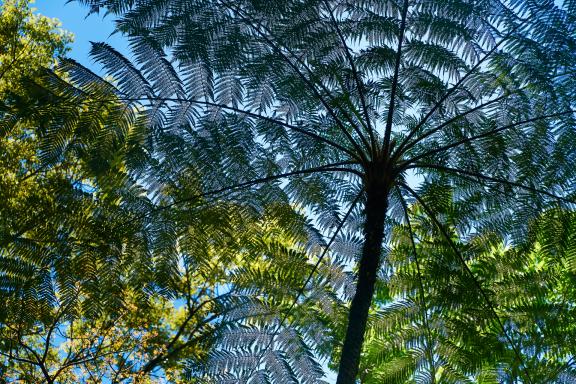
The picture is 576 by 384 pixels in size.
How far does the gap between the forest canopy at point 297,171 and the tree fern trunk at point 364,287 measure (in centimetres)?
23

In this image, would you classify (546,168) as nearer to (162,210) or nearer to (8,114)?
(162,210)

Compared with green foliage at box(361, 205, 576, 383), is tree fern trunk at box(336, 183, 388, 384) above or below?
below

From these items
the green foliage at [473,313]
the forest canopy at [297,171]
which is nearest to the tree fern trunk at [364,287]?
the forest canopy at [297,171]

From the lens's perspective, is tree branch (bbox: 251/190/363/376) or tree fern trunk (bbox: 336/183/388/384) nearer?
tree fern trunk (bbox: 336/183/388/384)

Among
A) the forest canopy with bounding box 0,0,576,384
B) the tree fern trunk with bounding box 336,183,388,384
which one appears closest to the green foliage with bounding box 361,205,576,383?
the forest canopy with bounding box 0,0,576,384

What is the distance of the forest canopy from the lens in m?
2.84

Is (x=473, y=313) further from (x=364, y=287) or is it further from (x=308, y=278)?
(x=364, y=287)

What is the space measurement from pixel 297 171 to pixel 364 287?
0.66 metres

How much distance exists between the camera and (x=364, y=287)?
7.48 feet

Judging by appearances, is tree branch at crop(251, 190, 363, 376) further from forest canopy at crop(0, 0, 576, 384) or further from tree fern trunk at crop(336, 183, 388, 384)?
tree fern trunk at crop(336, 183, 388, 384)

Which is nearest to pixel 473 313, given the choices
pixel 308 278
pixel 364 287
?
pixel 308 278

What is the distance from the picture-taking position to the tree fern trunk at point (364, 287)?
217 cm

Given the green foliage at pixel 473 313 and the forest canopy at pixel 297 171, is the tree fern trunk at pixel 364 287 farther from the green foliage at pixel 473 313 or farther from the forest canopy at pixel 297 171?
the green foliage at pixel 473 313

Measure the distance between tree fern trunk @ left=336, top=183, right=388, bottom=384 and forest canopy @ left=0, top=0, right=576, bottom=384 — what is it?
0.23 metres
